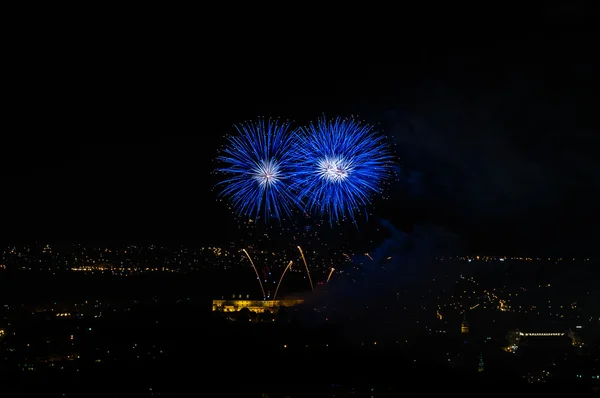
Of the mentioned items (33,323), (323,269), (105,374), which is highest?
(323,269)

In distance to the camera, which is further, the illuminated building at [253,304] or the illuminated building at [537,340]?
the illuminated building at [253,304]

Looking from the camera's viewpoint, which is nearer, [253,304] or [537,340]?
[537,340]

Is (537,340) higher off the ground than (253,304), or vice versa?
(253,304)

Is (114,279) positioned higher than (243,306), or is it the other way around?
(114,279)

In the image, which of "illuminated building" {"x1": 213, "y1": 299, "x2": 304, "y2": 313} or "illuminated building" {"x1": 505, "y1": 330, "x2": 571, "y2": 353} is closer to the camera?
"illuminated building" {"x1": 505, "y1": 330, "x2": 571, "y2": 353}

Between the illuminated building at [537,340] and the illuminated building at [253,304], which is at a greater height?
the illuminated building at [253,304]

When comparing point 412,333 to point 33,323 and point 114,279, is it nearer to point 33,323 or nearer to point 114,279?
point 33,323

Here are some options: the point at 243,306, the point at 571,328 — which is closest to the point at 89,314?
the point at 243,306

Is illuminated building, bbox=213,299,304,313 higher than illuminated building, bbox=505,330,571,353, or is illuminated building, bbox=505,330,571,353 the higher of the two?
illuminated building, bbox=213,299,304,313
